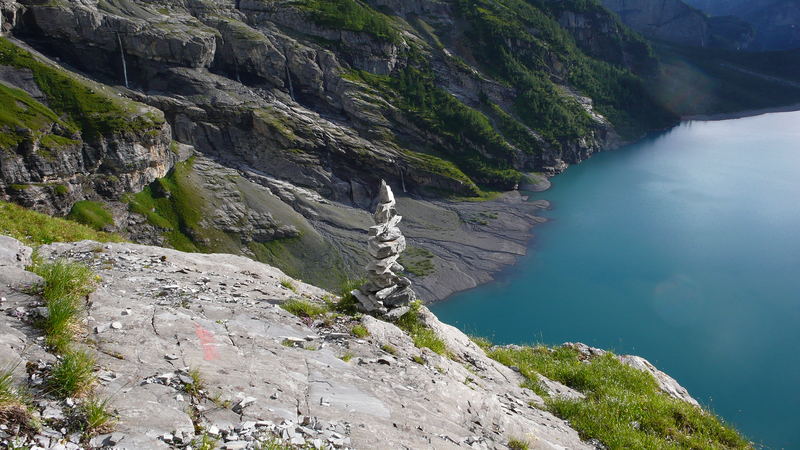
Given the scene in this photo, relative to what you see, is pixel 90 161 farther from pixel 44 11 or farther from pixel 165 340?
pixel 165 340

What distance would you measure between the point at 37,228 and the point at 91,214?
53.3 m

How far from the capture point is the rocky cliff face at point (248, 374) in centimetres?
637

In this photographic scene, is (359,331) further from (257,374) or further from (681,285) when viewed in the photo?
(681,285)

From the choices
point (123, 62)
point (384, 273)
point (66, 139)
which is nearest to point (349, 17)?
point (123, 62)

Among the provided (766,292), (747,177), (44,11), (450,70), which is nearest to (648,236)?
(766,292)

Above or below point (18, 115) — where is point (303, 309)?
above

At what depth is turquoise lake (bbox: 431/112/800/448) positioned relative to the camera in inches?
1966

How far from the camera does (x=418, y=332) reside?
1293 cm

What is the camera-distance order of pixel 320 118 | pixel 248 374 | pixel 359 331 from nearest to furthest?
pixel 248 374 < pixel 359 331 < pixel 320 118

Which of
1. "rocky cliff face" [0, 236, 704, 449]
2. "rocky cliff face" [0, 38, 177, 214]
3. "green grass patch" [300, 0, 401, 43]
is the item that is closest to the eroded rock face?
"rocky cliff face" [0, 236, 704, 449]

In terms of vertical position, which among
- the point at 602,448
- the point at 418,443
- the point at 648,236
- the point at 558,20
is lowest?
the point at 648,236

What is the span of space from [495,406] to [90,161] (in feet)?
244

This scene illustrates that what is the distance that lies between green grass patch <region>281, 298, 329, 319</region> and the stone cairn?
118cm

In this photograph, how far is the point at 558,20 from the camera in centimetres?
19688
